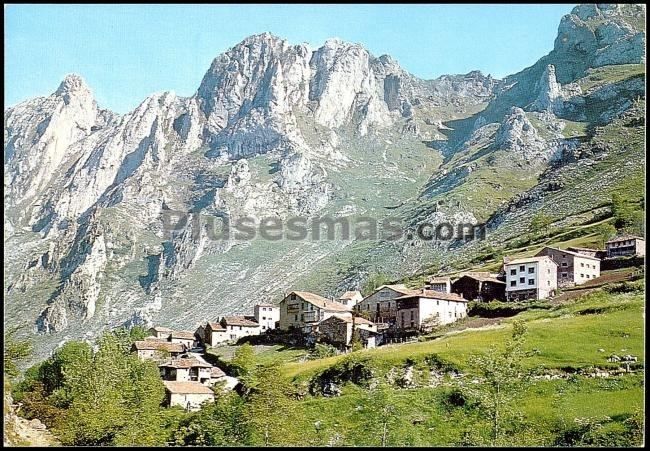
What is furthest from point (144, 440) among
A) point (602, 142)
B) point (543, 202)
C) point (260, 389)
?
point (602, 142)

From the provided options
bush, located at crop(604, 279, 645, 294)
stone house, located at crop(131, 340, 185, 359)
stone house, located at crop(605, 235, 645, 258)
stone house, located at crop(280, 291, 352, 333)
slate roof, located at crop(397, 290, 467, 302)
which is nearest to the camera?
bush, located at crop(604, 279, 645, 294)

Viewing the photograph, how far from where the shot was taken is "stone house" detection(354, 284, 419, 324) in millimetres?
73750

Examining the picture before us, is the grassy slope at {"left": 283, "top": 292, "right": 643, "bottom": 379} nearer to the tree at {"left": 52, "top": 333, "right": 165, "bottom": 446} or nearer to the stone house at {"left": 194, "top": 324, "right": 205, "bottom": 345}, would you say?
the tree at {"left": 52, "top": 333, "right": 165, "bottom": 446}

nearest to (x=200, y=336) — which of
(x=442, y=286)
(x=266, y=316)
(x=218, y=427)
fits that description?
(x=266, y=316)

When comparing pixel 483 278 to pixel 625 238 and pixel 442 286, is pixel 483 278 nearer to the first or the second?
pixel 442 286

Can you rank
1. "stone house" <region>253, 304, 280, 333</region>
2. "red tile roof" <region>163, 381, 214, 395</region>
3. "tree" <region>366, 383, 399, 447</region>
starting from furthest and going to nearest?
"stone house" <region>253, 304, 280, 333</region> → "red tile roof" <region>163, 381, 214, 395</region> → "tree" <region>366, 383, 399, 447</region>

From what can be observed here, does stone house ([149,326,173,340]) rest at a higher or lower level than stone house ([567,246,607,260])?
lower

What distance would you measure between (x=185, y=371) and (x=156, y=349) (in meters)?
14.3

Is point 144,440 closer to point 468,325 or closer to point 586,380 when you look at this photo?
point 586,380

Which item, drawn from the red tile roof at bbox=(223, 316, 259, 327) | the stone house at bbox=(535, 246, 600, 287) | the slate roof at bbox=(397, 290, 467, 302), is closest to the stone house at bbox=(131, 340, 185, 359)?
the red tile roof at bbox=(223, 316, 259, 327)

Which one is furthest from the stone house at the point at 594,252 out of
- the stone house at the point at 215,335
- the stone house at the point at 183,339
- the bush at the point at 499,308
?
the stone house at the point at 183,339

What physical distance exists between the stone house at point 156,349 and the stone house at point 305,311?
39.1 feet

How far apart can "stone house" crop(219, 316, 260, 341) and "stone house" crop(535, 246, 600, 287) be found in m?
37.1

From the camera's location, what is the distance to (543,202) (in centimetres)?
16825
